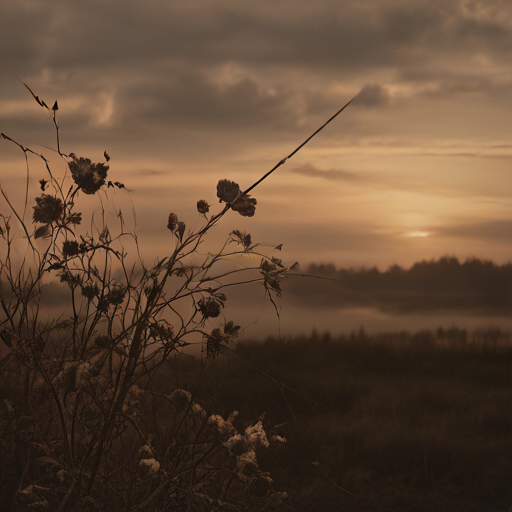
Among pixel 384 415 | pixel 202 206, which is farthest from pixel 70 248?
pixel 384 415

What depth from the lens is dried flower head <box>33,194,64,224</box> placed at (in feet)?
4.43

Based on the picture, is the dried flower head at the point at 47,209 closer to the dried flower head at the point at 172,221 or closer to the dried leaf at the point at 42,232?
the dried leaf at the point at 42,232

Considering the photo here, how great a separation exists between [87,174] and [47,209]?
0.15 meters

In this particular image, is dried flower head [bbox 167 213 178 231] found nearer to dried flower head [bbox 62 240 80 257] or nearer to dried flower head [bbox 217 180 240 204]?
dried flower head [bbox 217 180 240 204]

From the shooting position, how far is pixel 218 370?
341 centimetres

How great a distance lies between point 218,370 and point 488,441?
1.56 metres

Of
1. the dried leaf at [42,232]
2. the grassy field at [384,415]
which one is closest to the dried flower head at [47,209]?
the dried leaf at [42,232]

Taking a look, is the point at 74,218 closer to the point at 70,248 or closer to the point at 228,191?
the point at 70,248

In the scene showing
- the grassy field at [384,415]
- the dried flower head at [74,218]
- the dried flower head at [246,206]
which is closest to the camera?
the dried flower head at [246,206]

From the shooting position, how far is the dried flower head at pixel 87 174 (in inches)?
51.1

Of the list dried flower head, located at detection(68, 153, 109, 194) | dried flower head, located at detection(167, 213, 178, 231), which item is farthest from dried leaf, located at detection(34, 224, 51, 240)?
dried flower head, located at detection(167, 213, 178, 231)

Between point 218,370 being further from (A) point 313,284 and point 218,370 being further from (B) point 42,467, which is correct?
(B) point 42,467

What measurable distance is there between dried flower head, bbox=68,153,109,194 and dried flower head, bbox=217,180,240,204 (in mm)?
282

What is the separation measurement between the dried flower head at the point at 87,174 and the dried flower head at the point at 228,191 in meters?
0.28
